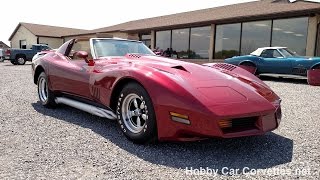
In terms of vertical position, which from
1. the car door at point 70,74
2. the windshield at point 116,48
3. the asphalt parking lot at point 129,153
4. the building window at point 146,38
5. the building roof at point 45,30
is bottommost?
the asphalt parking lot at point 129,153

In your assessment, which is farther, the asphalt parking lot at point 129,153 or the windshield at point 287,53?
the windshield at point 287,53

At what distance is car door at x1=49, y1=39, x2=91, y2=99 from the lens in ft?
13.5

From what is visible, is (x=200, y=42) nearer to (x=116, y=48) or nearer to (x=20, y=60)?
(x=20, y=60)

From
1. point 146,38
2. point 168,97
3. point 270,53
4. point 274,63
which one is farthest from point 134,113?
point 146,38

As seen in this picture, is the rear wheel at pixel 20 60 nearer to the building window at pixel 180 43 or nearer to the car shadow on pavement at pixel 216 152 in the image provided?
the building window at pixel 180 43

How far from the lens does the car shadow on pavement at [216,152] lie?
2.73 metres

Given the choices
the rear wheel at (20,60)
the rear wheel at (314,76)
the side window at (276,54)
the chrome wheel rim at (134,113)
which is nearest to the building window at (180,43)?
the side window at (276,54)

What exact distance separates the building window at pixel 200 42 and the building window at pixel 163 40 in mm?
2338

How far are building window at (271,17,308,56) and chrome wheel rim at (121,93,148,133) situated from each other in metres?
12.8

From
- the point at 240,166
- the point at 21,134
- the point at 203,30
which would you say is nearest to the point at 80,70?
the point at 21,134

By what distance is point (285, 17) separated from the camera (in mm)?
14641

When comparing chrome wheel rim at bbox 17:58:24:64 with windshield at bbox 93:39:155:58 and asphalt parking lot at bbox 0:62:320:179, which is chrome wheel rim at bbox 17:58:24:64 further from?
windshield at bbox 93:39:155:58

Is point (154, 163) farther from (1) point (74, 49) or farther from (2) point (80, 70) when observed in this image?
(1) point (74, 49)

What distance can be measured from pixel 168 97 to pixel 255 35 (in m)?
14.5
